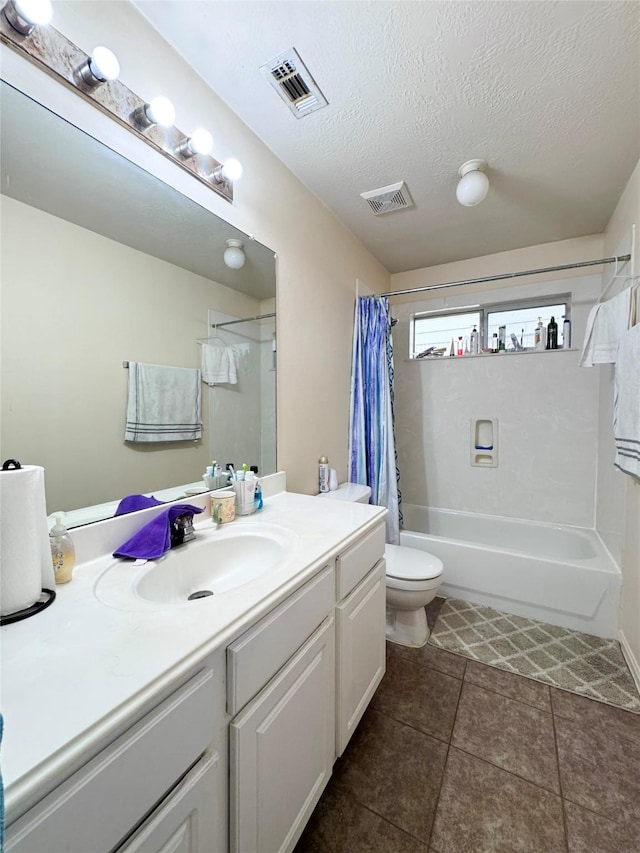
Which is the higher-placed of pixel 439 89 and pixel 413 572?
pixel 439 89

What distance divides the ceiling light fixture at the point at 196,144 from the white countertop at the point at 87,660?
135cm

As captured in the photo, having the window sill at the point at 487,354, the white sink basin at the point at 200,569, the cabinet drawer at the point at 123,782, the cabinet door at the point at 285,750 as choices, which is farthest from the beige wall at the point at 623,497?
the cabinet drawer at the point at 123,782

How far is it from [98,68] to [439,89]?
1167 millimetres

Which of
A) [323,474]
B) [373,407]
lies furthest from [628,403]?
[323,474]

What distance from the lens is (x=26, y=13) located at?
2.51ft

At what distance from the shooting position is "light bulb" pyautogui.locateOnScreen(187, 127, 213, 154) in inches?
45.4

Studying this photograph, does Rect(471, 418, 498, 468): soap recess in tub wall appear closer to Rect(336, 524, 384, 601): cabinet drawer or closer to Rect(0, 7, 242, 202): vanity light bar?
Rect(336, 524, 384, 601): cabinet drawer

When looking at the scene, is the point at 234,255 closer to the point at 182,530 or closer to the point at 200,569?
the point at 182,530

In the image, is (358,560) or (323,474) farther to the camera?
(323,474)

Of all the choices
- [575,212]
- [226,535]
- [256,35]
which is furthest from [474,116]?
[226,535]

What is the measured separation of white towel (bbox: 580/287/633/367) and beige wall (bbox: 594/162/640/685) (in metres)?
0.17

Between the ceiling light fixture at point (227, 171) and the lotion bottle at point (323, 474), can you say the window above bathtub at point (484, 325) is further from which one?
the ceiling light fixture at point (227, 171)

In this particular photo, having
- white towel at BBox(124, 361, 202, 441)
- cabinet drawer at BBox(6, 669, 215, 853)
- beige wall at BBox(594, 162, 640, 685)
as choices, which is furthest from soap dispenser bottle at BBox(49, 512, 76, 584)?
beige wall at BBox(594, 162, 640, 685)

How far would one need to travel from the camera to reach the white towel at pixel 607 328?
5.44 feet
